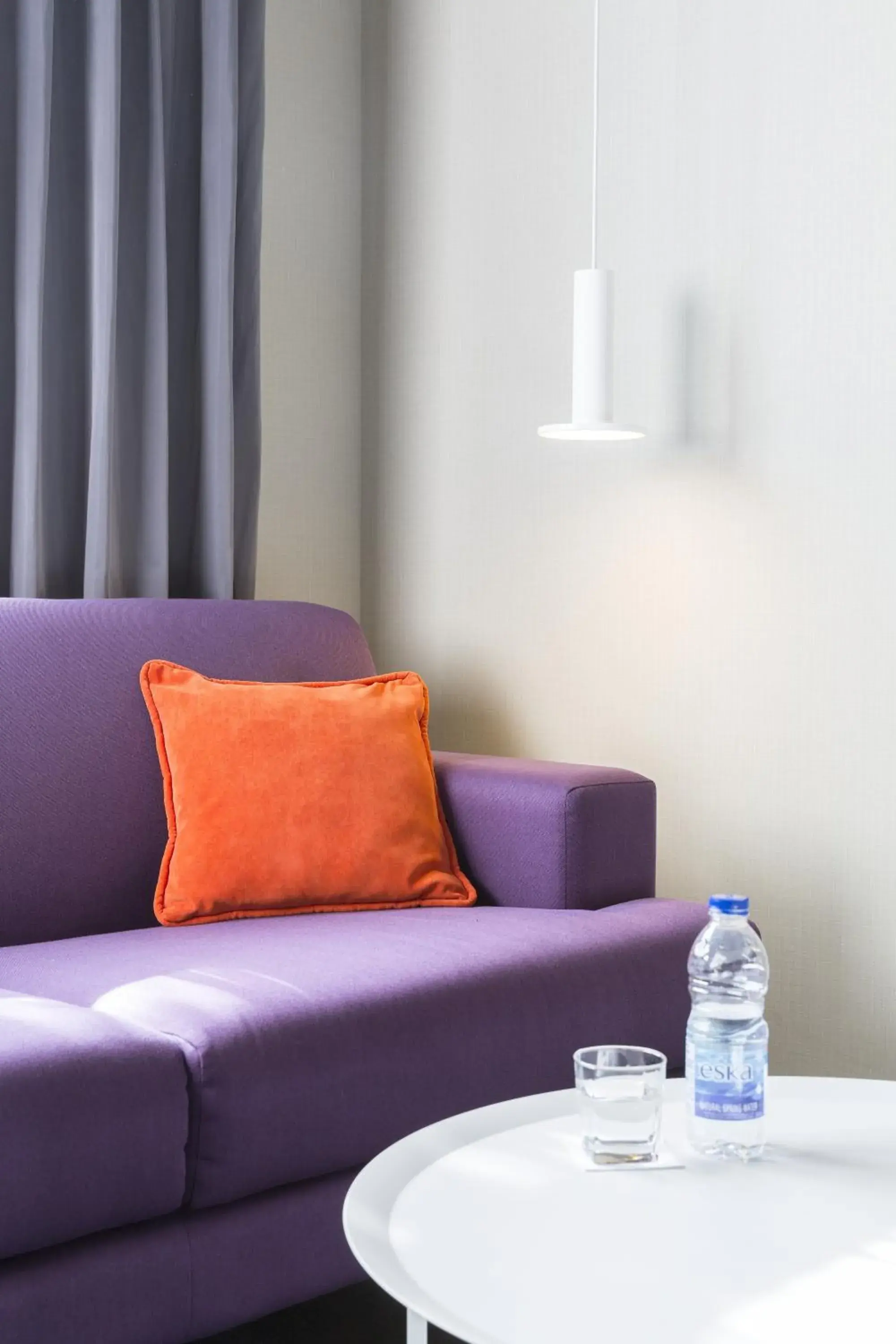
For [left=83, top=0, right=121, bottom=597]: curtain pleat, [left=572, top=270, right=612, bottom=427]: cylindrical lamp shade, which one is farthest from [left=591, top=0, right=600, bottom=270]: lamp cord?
[left=83, top=0, right=121, bottom=597]: curtain pleat

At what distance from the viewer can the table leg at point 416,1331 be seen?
1020 millimetres

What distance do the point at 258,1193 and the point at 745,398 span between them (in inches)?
58.4

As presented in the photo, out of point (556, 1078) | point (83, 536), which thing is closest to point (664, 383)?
point (83, 536)

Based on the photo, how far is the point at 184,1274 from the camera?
1.45 m

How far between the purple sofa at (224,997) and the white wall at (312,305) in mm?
559

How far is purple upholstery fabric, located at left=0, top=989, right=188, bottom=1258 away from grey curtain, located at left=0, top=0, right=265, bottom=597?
117 cm

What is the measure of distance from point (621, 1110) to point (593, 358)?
1.51 m

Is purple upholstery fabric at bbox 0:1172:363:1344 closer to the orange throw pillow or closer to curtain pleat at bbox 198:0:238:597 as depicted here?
the orange throw pillow

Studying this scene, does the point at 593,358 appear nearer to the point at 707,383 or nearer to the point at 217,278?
the point at 707,383

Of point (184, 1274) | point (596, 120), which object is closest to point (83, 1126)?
point (184, 1274)

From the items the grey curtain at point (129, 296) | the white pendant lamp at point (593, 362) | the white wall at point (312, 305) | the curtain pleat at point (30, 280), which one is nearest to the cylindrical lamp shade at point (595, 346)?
the white pendant lamp at point (593, 362)

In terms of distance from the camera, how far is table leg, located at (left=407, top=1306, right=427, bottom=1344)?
1.02m

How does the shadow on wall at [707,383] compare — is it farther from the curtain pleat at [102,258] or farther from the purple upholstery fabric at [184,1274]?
the purple upholstery fabric at [184,1274]

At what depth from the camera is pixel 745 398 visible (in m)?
2.40
